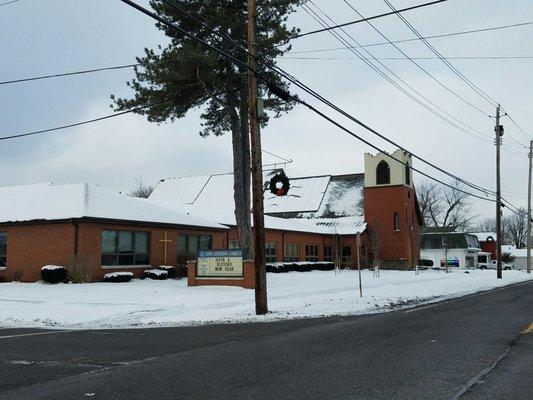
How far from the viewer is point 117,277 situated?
27359 millimetres

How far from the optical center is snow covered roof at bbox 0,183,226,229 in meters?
28.2

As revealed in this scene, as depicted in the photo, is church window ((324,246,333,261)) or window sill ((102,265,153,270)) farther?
church window ((324,246,333,261))

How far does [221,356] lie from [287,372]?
1.67 m

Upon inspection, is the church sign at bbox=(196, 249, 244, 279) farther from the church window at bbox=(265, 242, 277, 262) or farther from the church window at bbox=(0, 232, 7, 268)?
the church window at bbox=(265, 242, 277, 262)

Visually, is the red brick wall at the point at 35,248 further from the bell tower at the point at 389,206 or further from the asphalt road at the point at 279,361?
the bell tower at the point at 389,206

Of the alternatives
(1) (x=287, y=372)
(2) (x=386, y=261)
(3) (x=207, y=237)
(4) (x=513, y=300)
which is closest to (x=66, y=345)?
(1) (x=287, y=372)

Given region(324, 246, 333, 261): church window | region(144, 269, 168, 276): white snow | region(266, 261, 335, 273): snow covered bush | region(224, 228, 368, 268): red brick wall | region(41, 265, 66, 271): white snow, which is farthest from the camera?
region(324, 246, 333, 261): church window

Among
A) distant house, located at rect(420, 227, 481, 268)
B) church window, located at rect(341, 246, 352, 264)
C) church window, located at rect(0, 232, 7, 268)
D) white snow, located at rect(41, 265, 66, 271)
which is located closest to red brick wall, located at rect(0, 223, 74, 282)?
church window, located at rect(0, 232, 7, 268)

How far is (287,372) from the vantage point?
24.4ft

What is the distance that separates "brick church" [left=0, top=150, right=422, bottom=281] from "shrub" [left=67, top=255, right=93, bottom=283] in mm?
163

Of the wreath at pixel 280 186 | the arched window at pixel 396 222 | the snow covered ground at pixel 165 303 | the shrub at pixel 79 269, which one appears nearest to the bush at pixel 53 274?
the shrub at pixel 79 269

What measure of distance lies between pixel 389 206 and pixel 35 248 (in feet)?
119

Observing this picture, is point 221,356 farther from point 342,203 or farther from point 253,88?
point 342,203

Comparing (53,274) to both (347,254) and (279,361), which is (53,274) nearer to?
(279,361)
